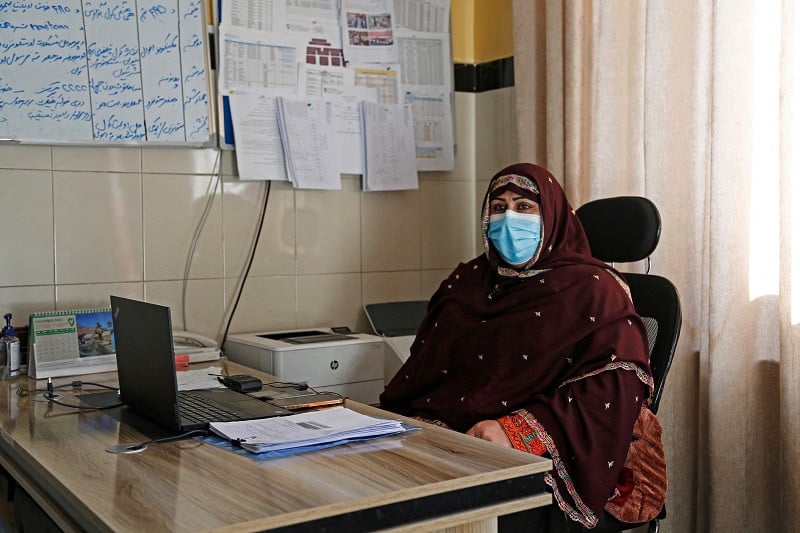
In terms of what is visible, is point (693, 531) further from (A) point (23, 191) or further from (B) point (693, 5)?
(A) point (23, 191)

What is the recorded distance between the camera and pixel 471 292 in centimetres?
240

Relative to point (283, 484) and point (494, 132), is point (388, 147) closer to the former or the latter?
point (494, 132)

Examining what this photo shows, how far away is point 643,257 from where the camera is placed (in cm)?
218

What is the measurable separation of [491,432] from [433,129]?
163 cm

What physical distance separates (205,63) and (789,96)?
1697 millimetres

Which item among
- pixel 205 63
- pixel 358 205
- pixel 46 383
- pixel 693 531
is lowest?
pixel 693 531

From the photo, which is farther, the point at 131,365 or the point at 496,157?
the point at 496,157

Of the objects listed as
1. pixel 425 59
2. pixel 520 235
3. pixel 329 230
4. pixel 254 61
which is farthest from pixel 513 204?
pixel 425 59

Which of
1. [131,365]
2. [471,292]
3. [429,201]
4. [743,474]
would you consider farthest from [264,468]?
[429,201]

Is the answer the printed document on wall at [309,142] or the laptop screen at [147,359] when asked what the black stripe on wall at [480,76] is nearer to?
the printed document on wall at [309,142]

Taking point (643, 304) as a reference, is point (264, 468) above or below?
below

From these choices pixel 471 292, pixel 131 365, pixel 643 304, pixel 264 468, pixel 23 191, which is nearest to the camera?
pixel 264 468

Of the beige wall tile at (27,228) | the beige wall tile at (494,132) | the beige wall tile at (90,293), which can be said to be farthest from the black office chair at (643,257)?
the beige wall tile at (27,228)

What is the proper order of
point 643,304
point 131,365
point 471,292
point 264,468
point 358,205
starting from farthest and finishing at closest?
point 358,205 < point 471,292 < point 643,304 < point 131,365 < point 264,468
